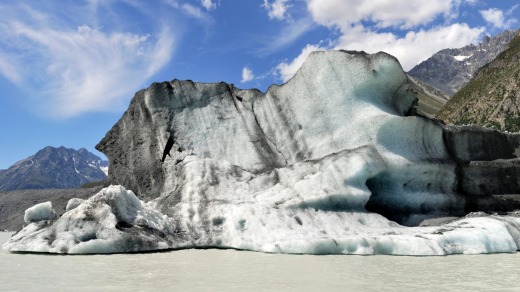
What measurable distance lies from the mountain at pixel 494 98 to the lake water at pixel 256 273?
79497 millimetres

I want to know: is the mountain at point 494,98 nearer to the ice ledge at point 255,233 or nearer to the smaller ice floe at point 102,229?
the ice ledge at point 255,233

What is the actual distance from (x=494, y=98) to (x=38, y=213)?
94.8 m

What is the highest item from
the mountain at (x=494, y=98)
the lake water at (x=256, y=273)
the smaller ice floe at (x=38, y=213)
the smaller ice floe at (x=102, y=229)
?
the mountain at (x=494, y=98)

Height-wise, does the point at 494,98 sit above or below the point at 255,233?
above

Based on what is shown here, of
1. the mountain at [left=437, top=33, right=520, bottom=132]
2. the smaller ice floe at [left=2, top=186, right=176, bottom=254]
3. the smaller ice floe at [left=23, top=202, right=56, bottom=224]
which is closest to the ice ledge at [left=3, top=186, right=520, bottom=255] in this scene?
the smaller ice floe at [left=2, top=186, right=176, bottom=254]

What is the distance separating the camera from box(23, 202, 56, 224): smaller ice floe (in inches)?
567

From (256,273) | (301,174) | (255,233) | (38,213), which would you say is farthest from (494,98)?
(256,273)

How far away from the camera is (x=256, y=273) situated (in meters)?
8.88

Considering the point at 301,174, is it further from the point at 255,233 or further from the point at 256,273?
the point at 256,273

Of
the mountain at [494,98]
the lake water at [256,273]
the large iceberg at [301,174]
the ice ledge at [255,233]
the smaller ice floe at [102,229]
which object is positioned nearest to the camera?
the lake water at [256,273]

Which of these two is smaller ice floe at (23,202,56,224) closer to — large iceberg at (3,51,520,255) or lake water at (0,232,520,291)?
large iceberg at (3,51,520,255)

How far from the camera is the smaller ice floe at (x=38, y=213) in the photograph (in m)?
14.4

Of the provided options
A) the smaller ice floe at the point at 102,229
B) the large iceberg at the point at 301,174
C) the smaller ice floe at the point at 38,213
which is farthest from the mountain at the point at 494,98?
the smaller ice floe at the point at 38,213

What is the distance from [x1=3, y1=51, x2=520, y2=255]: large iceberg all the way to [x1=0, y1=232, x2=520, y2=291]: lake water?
3.81 ft
